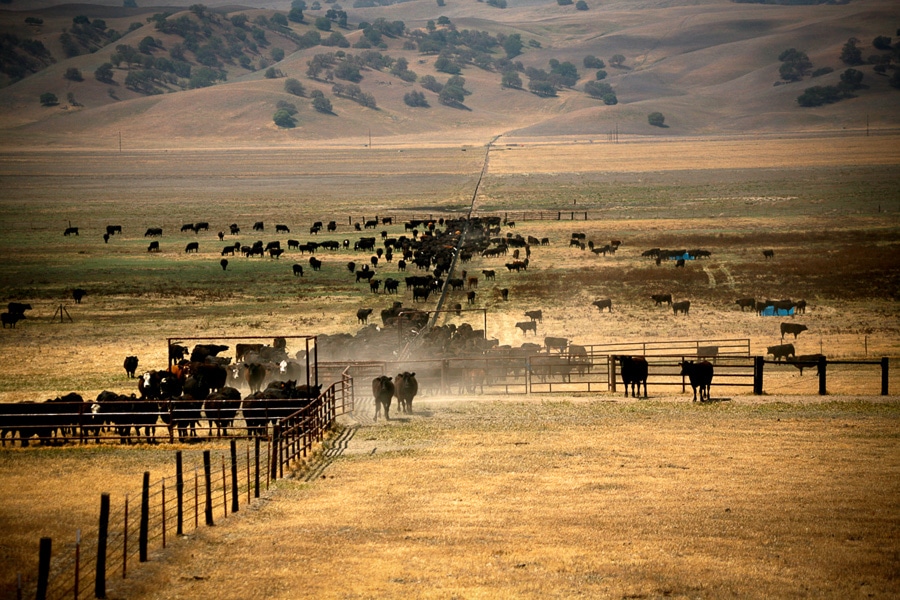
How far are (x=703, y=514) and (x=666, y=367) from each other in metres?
16.9

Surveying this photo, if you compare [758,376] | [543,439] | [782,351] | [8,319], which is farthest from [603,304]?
[8,319]

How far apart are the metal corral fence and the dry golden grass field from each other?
1.28 ft

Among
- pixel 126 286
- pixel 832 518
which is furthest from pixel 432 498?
pixel 126 286

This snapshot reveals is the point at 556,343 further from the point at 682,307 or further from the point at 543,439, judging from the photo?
the point at 543,439

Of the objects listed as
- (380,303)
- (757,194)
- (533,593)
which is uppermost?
(757,194)

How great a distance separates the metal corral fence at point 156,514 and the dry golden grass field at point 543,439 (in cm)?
39

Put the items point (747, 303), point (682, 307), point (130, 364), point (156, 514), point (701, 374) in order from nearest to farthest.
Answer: point (156, 514), point (701, 374), point (130, 364), point (682, 307), point (747, 303)

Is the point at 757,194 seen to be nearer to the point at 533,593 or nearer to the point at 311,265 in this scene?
the point at 311,265

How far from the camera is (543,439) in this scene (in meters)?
20.6

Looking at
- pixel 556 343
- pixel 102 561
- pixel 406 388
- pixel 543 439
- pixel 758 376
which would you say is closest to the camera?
pixel 102 561

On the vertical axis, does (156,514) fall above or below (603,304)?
below

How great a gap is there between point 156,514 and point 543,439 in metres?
8.47

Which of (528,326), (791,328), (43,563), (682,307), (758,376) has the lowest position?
(43,563)

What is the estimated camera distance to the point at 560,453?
19.0 metres
